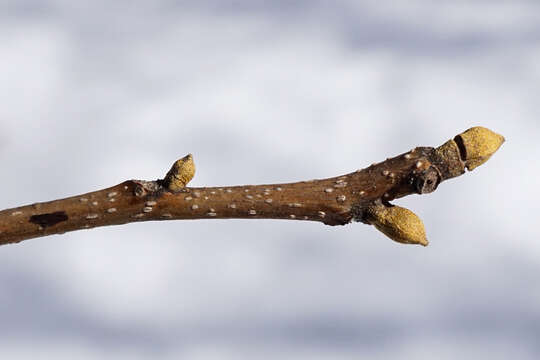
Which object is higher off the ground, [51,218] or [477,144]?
[477,144]

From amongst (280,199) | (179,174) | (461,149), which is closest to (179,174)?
(179,174)

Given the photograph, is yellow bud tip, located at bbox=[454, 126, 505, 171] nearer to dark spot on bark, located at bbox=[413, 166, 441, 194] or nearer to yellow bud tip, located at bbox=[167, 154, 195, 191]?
dark spot on bark, located at bbox=[413, 166, 441, 194]

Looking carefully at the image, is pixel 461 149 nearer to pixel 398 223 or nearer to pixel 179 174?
pixel 398 223

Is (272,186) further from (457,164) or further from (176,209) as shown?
(457,164)

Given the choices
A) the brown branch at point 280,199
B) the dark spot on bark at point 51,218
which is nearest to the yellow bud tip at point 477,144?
the brown branch at point 280,199

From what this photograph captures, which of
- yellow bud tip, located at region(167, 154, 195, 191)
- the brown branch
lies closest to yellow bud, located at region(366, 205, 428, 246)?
the brown branch

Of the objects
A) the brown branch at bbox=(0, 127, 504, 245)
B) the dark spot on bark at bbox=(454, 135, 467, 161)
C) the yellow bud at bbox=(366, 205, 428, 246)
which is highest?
the dark spot on bark at bbox=(454, 135, 467, 161)

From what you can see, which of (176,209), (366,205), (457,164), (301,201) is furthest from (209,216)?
(457,164)
